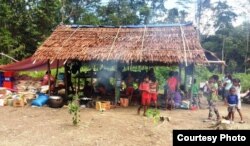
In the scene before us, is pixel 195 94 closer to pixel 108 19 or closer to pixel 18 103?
pixel 18 103

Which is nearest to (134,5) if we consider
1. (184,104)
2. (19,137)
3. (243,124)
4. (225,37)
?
(225,37)

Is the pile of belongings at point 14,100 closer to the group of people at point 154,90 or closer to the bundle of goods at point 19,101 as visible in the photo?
the bundle of goods at point 19,101

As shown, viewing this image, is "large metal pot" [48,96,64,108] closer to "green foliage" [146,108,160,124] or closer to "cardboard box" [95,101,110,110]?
"cardboard box" [95,101,110,110]

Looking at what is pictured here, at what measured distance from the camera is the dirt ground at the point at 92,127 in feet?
28.4

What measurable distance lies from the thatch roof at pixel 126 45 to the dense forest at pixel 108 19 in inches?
410

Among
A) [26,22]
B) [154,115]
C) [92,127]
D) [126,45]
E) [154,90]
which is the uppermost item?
[26,22]

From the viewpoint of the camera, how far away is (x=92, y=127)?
10.2m

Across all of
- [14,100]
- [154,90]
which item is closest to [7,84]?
[14,100]

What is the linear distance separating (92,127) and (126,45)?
5022mm

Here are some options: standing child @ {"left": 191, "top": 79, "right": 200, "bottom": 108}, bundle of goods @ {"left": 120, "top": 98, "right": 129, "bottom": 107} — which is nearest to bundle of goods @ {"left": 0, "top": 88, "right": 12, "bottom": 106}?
bundle of goods @ {"left": 120, "top": 98, "right": 129, "bottom": 107}

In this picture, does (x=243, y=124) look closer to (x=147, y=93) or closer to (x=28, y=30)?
(x=147, y=93)

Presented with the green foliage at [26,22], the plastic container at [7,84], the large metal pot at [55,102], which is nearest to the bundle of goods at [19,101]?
the large metal pot at [55,102]

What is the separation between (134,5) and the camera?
3416 centimetres

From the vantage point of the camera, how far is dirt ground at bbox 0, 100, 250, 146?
865 cm
